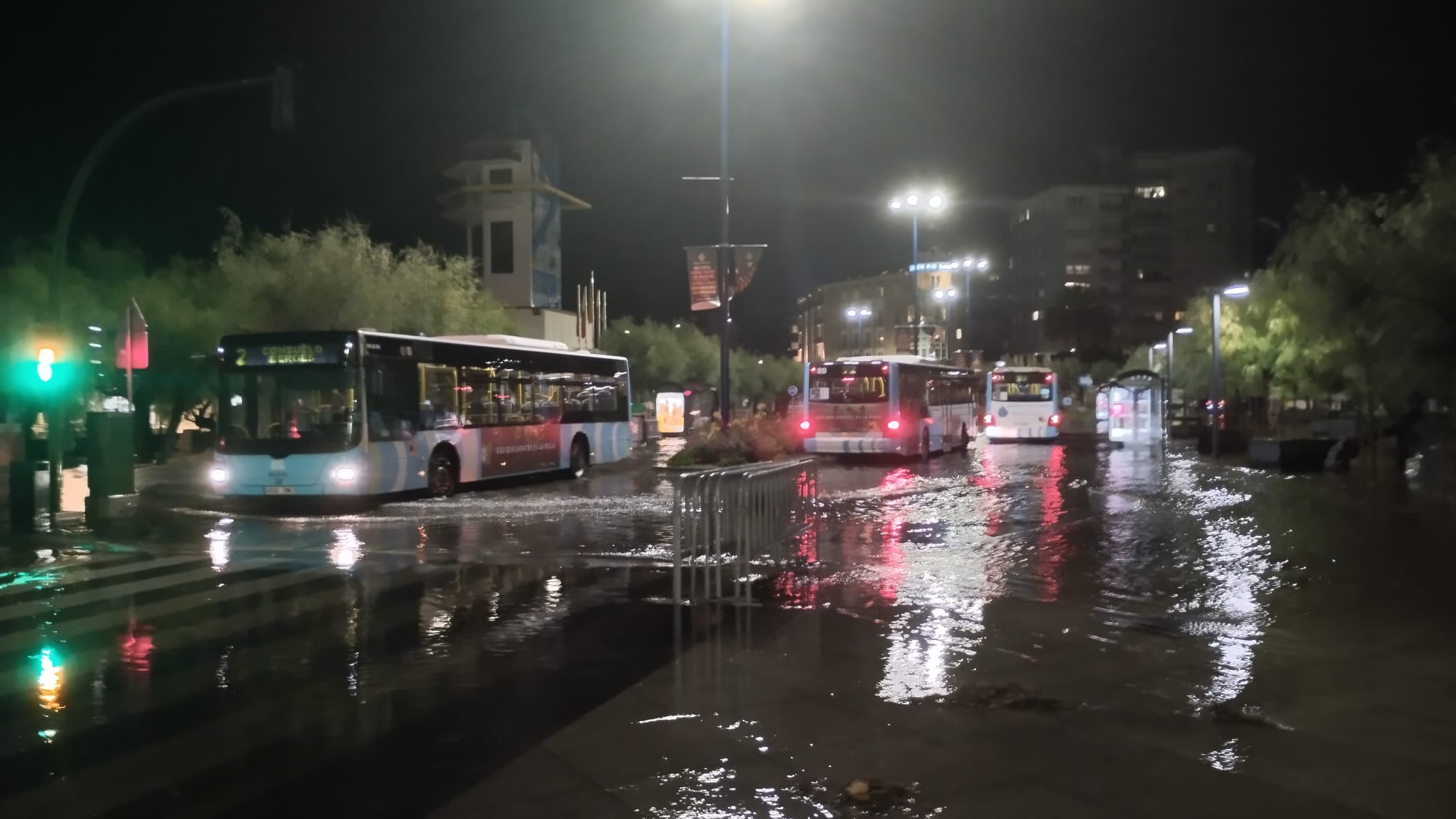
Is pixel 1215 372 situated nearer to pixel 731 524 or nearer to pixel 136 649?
pixel 731 524

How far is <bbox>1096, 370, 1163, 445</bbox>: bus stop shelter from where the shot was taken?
1620 inches

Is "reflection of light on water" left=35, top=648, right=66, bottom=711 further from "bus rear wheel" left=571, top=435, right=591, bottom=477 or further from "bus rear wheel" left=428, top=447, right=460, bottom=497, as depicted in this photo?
"bus rear wheel" left=571, top=435, right=591, bottom=477

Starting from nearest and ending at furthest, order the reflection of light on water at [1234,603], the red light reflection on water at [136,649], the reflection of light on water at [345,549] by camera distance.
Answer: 1. the reflection of light on water at [1234,603]
2. the red light reflection on water at [136,649]
3. the reflection of light on water at [345,549]

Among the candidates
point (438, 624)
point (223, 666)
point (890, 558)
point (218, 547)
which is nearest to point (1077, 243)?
point (890, 558)

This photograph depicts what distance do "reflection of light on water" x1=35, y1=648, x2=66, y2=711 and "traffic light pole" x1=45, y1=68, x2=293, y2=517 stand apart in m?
9.52

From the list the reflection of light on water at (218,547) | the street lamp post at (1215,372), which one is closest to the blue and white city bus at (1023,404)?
the street lamp post at (1215,372)

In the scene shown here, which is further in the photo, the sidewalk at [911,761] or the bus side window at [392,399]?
the bus side window at [392,399]

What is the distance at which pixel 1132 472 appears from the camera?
26.9 metres

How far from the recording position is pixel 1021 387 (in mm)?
44719

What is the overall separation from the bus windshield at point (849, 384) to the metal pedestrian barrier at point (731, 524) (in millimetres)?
17231

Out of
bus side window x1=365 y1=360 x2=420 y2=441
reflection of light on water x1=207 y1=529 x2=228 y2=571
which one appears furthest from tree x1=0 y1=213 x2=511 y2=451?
reflection of light on water x1=207 y1=529 x2=228 y2=571

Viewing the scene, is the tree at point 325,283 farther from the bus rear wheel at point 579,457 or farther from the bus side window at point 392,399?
the bus side window at point 392,399

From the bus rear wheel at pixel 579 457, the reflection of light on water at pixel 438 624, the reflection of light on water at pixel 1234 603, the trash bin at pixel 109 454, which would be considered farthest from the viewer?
the bus rear wheel at pixel 579 457

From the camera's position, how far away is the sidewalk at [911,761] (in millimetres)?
5445
